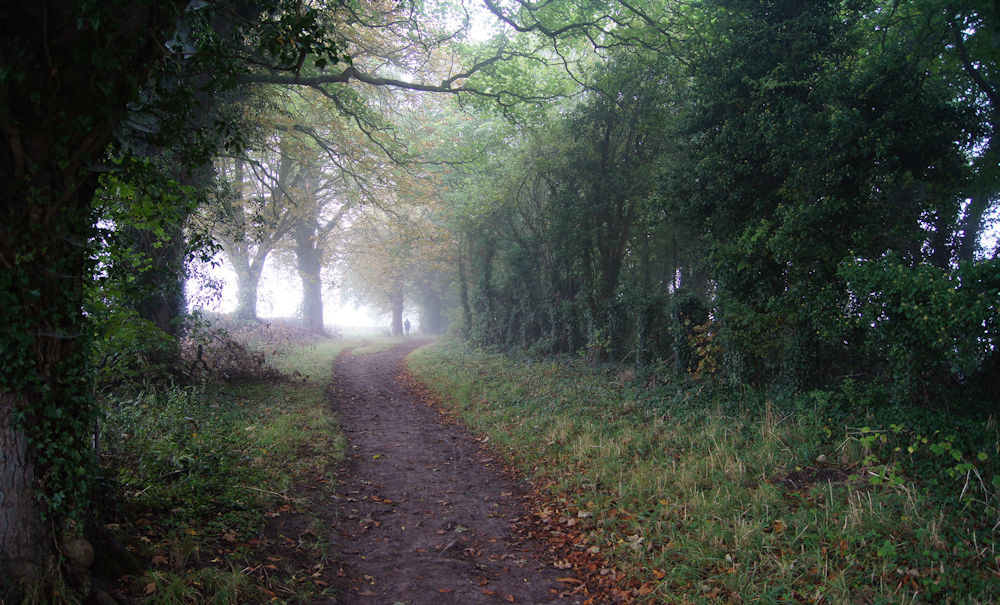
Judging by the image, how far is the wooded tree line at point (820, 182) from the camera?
6496 mm

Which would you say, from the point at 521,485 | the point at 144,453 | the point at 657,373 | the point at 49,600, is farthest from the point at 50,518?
the point at 657,373

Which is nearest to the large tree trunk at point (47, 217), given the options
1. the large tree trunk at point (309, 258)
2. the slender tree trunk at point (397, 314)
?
the large tree trunk at point (309, 258)

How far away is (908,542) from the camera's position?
14.6 feet

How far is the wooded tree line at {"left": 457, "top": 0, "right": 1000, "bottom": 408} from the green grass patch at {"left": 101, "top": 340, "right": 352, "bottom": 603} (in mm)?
7442

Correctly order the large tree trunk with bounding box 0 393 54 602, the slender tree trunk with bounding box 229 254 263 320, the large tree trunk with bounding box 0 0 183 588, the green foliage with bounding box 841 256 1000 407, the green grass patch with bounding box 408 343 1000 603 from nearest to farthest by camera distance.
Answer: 1. the large tree trunk with bounding box 0 0 183 588
2. the large tree trunk with bounding box 0 393 54 602
3. the green grass patch with bounding box 408 343 1000 603
4. the green foliage with bounding box 841 256 1000 407
5. the slender tree trunk with bounding box 229 254 263 320

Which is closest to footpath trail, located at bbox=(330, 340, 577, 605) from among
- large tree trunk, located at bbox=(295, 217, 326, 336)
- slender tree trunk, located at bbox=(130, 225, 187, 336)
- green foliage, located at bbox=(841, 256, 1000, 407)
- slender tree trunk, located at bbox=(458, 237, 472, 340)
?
slender tree trunk, located at bbox=(130, 225, 187, 336)

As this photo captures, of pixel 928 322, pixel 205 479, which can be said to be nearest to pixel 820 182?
pixel 928 322

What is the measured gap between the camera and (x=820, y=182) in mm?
7910

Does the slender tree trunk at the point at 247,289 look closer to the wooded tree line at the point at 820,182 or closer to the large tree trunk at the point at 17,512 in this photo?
the wooded tree line at the point at 820,182

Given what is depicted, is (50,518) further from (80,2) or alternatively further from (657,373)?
A: (657,373)

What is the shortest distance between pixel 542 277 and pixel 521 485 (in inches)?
488

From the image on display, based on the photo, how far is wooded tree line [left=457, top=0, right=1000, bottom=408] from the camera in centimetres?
650

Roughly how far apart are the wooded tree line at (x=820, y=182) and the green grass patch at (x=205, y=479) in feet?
24.4

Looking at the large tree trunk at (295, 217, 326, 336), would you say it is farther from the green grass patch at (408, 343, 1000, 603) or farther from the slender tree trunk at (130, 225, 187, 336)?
the green grass patch at (408, 343, 1000, 603)
